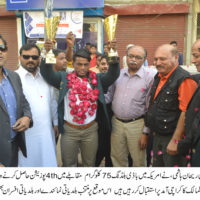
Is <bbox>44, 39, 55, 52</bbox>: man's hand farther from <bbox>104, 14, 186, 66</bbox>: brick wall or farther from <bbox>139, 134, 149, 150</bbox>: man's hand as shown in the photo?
<bbox>104, 14, 186, 66</bbox>: brick wall

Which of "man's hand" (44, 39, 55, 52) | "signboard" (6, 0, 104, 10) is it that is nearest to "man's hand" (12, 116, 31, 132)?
"man's hand" (44, 39, 55, 52)

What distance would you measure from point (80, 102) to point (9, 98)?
918 mm

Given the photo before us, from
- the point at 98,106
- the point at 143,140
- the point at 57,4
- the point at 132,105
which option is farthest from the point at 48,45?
the point at 57,4

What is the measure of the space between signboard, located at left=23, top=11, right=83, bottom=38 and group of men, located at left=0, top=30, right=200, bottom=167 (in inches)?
228

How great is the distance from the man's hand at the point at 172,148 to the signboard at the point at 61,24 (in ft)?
22.2

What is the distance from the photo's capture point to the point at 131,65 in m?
3.30

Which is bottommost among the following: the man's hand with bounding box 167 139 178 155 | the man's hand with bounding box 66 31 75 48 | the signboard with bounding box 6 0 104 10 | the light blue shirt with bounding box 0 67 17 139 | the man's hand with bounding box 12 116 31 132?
the man's hand with bounding box 167 139 178 155

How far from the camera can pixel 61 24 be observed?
8914 millimetres

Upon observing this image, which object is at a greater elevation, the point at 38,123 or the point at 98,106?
the point at 98,106

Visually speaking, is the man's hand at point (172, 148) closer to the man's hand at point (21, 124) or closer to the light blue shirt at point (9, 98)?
the man's hand at point (21, 124)

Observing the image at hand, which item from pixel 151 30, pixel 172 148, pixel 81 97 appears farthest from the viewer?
pixel 151 30

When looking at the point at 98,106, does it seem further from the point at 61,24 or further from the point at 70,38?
the point at 61,24

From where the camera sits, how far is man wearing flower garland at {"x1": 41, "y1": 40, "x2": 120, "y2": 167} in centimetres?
318

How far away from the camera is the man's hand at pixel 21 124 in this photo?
8.38 feet
